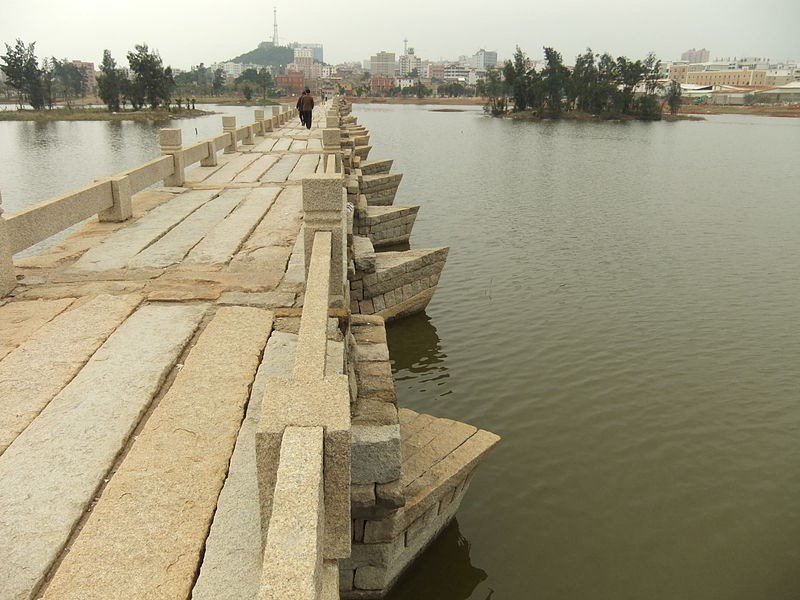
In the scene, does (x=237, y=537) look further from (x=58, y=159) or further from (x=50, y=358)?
(x=58, y=159)

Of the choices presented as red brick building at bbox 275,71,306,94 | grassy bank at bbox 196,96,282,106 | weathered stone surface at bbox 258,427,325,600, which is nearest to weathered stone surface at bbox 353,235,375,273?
weathered stone surface at bbox 258,427,325,600

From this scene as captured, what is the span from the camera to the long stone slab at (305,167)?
15219 millimetres

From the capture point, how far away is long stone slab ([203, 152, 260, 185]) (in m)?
14.6

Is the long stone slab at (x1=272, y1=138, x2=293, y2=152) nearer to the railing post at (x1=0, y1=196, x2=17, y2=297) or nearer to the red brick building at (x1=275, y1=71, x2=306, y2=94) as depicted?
the railing post at (x1=0, y1=196, x2=17, y2=297)

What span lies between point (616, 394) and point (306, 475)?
8.22 metres

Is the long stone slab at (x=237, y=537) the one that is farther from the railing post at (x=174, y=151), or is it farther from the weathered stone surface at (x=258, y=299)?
the railing post at (x=174, y=151)

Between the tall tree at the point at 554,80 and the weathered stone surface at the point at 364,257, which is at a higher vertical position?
the tall tree at the point at 554,80

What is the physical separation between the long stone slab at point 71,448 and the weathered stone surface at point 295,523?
1.47 m

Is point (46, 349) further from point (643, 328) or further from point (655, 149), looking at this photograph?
point (655, 149)

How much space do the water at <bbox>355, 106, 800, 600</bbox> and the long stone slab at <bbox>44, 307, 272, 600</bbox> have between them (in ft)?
9.26

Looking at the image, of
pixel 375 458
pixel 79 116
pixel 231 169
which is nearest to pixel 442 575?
pixel 375 458

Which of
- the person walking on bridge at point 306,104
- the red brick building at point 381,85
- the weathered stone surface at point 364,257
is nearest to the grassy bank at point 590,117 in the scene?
the person walking on bridge at point 306,104

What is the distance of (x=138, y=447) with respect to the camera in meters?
3.90

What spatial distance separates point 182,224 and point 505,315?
6.73 meters
